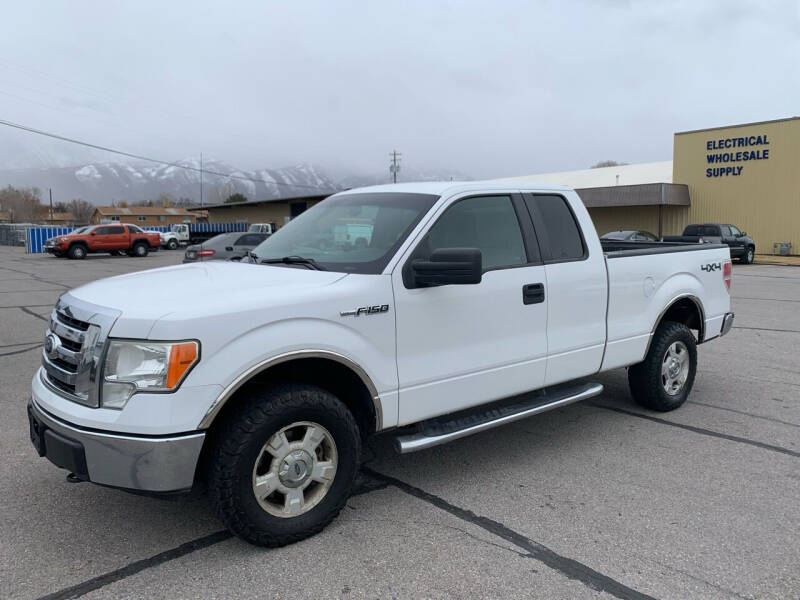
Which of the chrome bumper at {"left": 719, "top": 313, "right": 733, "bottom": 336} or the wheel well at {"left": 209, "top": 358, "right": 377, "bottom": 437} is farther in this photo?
the chrome bumper at {"left": 719, "top": 313, "right": 733, "bottom": 336}

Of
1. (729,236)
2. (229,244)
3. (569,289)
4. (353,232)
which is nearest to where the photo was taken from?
(353,232)

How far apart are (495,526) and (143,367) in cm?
203

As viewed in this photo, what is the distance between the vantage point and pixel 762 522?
3.62 meters

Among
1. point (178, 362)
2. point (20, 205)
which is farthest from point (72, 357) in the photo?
point (20, 205)

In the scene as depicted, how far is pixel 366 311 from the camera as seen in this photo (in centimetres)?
354

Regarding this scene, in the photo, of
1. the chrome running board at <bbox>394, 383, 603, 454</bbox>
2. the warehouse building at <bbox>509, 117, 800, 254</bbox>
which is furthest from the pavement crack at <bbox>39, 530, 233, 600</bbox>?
the warehouse building at <bbox>509, 117, 800, 254</bbox>

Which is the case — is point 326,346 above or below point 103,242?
below

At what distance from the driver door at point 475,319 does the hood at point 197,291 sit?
572 millimetres

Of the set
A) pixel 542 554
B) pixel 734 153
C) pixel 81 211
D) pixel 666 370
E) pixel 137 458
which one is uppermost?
pixel 81 211

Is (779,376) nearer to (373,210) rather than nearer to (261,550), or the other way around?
(373,210)

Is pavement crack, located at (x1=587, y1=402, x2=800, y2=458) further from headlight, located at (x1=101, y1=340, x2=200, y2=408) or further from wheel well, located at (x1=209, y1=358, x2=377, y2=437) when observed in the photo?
headlight, located at (x1=101, y1=340, x2=200, y2=408)

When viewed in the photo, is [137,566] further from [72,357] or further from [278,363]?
[278,363]

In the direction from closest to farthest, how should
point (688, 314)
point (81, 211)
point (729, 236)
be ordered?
point (688, 314) → point (729, 236) → point (81, 211)

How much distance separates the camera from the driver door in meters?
3.76
